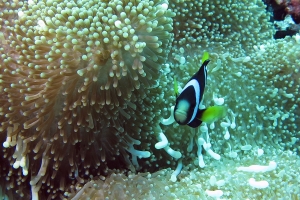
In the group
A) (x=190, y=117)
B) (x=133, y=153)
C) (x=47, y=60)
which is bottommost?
(x=133, y=153)

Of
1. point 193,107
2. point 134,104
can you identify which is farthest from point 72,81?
point 193,107

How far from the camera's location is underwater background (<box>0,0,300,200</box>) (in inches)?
50.4

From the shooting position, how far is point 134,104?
1.45 meters

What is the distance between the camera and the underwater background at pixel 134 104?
1281 millimetres

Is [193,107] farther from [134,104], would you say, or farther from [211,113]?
[134,104]

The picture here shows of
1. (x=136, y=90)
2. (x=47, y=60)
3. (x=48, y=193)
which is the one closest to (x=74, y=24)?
(x=47, y=60)

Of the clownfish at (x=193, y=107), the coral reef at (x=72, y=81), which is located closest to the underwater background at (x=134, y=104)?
the coral reef at (x=72, y=81)

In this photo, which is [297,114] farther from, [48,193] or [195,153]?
[48,193]

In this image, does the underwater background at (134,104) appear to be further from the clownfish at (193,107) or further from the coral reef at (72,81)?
the clownfish at (193,107)

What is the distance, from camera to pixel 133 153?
5.19 feet

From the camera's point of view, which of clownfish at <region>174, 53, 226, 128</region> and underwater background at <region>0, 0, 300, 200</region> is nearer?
clownfish at <region>174, 53, 226, 128</region>

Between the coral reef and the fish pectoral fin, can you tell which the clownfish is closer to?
the fish pectoral fin

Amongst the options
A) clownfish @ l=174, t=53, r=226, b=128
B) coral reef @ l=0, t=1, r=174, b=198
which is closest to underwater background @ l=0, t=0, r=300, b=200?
coral reef @ l=0, t=1, r=174, b=198

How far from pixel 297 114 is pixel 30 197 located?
5.63ft
